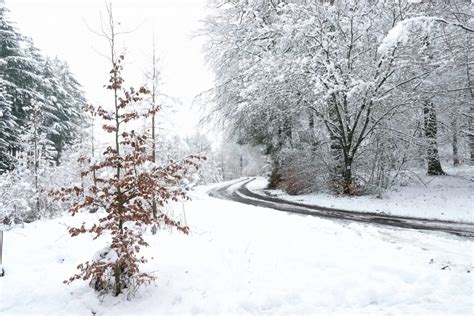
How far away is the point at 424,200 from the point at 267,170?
54.0 feet

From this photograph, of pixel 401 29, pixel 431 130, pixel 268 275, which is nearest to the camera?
pixel 268 275

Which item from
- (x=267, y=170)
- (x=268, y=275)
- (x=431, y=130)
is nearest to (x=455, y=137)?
(x=431, y=130)

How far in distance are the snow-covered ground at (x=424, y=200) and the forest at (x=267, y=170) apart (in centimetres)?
13

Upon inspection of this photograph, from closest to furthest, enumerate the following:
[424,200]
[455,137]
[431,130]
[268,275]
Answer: [268,275], [424,200], [455,137], [431,130]

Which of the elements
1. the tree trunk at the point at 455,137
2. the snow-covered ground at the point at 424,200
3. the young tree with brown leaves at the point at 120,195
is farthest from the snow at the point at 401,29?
the tree trunk at the point at 455,137

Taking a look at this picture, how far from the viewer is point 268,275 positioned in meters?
5.41

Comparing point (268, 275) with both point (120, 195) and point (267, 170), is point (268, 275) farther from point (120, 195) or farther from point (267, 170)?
point (267, 170)

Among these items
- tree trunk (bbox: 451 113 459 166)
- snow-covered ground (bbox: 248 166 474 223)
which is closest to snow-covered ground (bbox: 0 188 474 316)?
snow-covered ground (bbox: 248 166 474 223)

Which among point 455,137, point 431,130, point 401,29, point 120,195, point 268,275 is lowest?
point 268,275

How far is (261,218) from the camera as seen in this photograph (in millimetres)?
10180

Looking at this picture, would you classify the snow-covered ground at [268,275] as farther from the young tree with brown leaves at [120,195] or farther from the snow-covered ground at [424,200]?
the snow-covered ground at [424,200]

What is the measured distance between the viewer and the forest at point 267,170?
478 cm

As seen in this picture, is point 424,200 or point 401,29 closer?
point 401,29

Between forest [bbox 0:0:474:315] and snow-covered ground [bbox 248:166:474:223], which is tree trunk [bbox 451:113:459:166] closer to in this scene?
forest [bbox 0:0:474:315]
